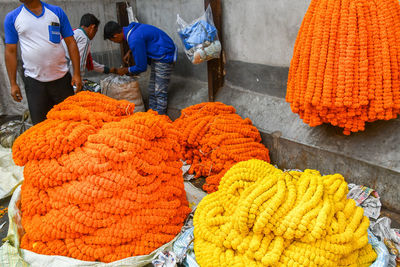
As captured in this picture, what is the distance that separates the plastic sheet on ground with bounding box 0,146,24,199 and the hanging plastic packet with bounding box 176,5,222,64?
2.25 metres

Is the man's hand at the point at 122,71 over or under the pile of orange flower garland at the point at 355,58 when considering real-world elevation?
under

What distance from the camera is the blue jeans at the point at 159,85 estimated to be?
4.44m

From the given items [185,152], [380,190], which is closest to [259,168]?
[380,190]

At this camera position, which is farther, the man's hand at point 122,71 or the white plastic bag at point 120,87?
the man's hand at point 122,71

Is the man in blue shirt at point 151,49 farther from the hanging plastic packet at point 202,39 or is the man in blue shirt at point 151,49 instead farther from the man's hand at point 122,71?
the hanging plastic packet at point 202,39

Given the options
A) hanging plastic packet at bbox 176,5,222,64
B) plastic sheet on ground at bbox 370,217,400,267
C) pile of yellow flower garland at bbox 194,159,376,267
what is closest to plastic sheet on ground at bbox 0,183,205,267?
pile of yellow flower garland at bbox 194,159,376,267

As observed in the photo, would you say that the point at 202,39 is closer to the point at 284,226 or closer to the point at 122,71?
the point at 122,71

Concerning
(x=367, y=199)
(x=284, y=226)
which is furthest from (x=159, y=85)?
(x=284, y=226)

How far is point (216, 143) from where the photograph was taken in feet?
10.3

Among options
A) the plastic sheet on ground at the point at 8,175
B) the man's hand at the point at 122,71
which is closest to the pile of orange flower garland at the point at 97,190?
the plastic sheet on ground at the point at 8,175

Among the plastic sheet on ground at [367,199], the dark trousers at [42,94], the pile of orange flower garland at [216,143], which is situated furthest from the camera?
the dark trousers at [42,94]

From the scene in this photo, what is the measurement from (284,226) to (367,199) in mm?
1212

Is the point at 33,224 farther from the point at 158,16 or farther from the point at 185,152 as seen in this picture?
the point at 158,16

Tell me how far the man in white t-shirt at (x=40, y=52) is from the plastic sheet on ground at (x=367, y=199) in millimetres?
2989
